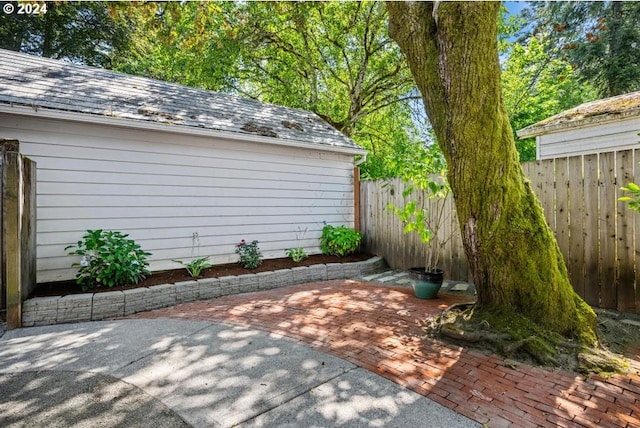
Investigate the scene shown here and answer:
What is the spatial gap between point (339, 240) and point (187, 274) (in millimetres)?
2942

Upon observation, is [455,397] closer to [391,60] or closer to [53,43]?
[391,60]

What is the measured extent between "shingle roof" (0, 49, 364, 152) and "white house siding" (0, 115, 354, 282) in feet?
0.84

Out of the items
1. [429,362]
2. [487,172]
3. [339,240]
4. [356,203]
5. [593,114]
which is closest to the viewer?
[429,362]

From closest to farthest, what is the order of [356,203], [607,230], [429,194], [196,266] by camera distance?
[607,230]
[429,194]
[196,266]
[356,203]

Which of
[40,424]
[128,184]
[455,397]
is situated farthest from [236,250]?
[455,397]

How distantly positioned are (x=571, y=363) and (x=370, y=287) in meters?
2.92

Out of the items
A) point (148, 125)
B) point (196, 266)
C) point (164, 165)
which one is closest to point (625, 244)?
point (196, 266)

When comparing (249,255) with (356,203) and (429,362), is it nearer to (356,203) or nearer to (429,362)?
(356,203)

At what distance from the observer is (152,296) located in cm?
412

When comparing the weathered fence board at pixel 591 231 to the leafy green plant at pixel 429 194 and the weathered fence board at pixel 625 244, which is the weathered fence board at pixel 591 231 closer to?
the weathered fence board at pixel 625 244

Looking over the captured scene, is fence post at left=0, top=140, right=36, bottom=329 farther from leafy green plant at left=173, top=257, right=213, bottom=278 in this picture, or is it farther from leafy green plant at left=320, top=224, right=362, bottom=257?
leafy green plant at left=320, top=224, right=362, bottom=257

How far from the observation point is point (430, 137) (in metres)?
14.0

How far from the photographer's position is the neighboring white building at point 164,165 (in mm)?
4320

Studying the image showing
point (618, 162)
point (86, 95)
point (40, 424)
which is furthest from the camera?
point (86, 95)
